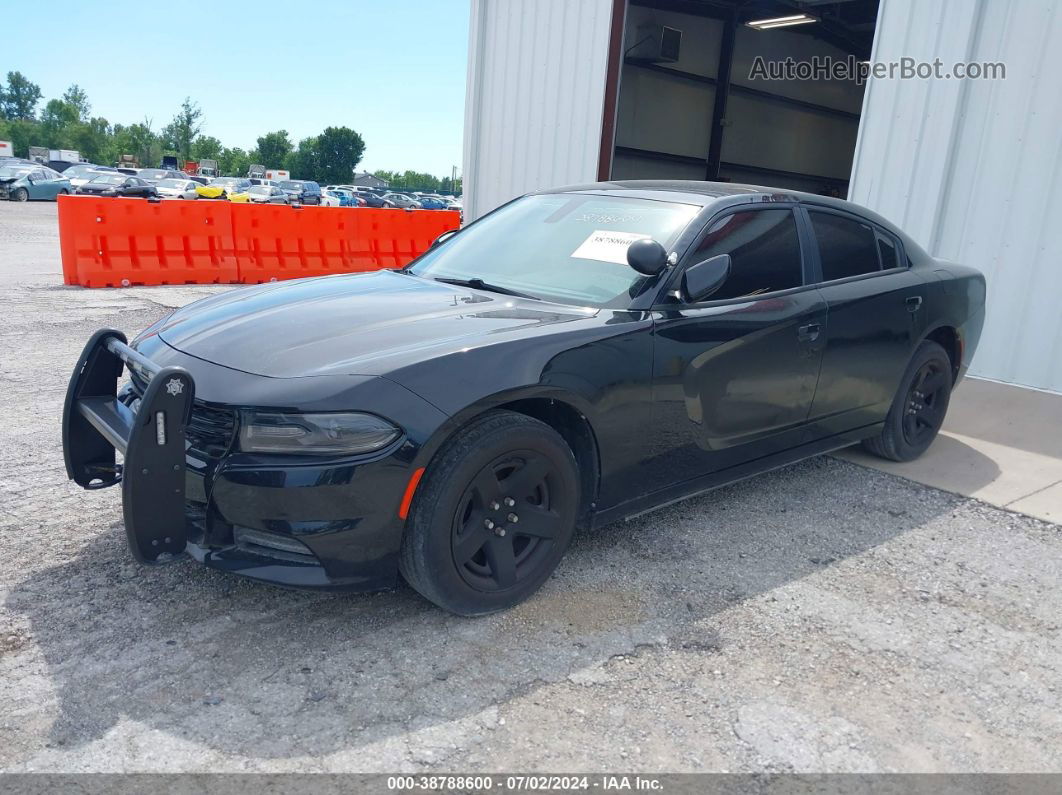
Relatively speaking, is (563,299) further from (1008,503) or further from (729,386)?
(1008,503)

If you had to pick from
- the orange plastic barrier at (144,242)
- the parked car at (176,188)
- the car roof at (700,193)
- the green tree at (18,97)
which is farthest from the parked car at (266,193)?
the green tree at (18,97)

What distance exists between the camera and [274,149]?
10869cm

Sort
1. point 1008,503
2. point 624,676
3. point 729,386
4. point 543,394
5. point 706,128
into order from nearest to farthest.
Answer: point 624,676 → point 543,394 → point 729,386 → point 1008,503 → point 706,128

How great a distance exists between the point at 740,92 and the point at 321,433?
1543cm

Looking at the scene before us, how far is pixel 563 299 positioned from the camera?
11.8 ft

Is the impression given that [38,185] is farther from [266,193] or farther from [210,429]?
[210,429]

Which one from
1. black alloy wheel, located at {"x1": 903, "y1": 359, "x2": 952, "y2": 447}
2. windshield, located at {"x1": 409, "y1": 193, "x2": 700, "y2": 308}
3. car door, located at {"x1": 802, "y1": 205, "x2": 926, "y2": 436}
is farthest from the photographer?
black alloy wheel, located at {"x1": 903, "y1": 359, "x2": 952, "y2": 447}

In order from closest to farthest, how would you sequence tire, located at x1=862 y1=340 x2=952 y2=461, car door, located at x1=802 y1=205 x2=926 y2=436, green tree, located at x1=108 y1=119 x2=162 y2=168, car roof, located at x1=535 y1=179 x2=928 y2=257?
car roof, located at x1=535 y1=179 x2=928 y2=257 → car door, located at x1=802 y1=205 x2=926 y2=436 → tire, located at x1=862 y1=340 x2=952 y2=461 → green tree, located at x1=108 y1=119 x2=162 y2=168

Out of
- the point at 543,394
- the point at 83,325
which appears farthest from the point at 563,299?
the point at 83,325

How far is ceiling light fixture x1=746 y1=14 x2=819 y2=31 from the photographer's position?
14.2 m

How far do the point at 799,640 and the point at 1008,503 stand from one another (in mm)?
2272

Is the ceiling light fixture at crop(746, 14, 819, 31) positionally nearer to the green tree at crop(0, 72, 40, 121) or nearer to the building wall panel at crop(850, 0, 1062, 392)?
the building wall panel at crop(850, 0, 1062, 392)

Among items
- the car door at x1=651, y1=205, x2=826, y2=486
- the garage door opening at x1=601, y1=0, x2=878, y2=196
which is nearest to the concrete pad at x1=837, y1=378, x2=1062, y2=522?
the car door at x1=651, y1=205, x2=826, y2=486

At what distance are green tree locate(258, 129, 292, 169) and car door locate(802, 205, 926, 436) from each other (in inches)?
4403
